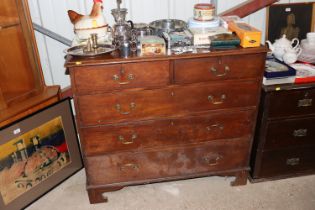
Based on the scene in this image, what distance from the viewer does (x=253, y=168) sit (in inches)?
82.0

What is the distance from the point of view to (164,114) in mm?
1742

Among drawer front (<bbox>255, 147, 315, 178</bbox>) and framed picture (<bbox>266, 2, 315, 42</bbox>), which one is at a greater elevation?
framed picture (<bbox>266, 2, 315, 42</bbox>)

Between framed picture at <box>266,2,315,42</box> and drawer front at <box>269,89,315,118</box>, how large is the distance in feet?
2.25

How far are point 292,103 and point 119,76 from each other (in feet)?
3.49

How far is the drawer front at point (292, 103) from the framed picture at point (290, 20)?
685mm

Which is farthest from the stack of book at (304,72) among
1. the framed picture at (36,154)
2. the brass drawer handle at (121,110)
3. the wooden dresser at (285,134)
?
the framed picture at (36,154)

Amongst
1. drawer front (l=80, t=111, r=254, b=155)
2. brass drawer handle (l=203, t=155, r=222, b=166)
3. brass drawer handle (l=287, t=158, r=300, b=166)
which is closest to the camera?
drawer front (l=80, t=111, r=254, b=155)

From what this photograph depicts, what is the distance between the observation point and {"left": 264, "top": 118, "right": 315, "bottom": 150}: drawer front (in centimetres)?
192

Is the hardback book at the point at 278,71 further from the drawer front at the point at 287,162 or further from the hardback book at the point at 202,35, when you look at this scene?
the drawer front at the point at 287,162

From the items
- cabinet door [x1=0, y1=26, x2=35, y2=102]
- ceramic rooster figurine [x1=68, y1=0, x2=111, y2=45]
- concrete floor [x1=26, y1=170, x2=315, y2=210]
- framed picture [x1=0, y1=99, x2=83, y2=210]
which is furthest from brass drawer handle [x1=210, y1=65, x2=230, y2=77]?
cabinet door [x1=0, y1=26, x2=35, y2=102]

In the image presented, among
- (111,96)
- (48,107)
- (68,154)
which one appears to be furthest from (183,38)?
(68,154)

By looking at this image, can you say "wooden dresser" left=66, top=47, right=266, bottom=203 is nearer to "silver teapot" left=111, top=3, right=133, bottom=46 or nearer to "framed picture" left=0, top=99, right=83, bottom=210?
"silver teapot" left=111, top=3, right=133, bottom=46

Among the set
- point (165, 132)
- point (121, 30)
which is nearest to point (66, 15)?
point (121, 30)

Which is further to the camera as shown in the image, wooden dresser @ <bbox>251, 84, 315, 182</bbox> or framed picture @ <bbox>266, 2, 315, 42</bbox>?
framed picture @ <bbox>266, 2, 315, 42</bbox>
